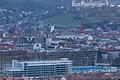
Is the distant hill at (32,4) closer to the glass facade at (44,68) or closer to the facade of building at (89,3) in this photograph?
the facade of building at (89,3)

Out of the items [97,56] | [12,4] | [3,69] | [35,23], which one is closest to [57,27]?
[35,23]

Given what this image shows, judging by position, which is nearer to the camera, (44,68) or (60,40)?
(44,68)

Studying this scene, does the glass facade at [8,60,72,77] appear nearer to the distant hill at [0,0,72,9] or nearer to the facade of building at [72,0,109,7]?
the distant hill at [0,0,72,9]

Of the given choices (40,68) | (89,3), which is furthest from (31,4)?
(40,68)

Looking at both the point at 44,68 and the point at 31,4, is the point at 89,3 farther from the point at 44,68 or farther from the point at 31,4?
the point at 44,68

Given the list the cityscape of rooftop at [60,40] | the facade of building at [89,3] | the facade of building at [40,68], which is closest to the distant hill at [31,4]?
the cityscape of rooftop at [60,40]

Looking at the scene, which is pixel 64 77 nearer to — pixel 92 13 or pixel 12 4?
pixel 92 13

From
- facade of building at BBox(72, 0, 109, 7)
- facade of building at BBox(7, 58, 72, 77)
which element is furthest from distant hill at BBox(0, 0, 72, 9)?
facade of building at BBox(7, 58, 72, 77)

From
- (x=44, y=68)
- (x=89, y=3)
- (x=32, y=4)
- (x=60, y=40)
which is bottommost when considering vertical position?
(x=89, y=3)

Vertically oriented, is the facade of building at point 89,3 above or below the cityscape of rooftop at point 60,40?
below
